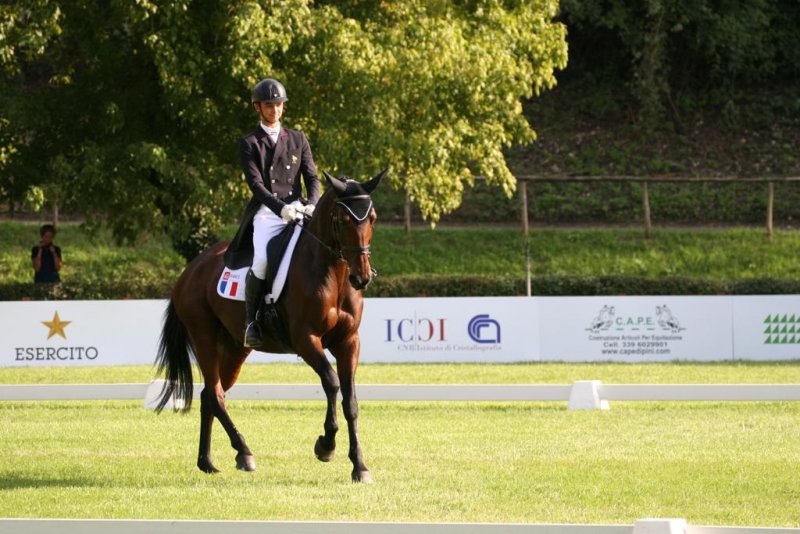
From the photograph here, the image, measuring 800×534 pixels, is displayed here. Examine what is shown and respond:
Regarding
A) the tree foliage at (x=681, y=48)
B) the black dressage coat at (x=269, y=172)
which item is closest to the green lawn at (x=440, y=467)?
the black dressage coat at (x=269, y=172)

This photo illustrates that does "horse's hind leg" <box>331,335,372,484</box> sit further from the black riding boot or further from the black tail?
the black tail

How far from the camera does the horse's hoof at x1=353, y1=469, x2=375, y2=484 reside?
346 inches

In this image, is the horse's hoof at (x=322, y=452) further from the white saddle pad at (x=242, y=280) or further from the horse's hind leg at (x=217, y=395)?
the white saddle pad at (x=242, y=280)

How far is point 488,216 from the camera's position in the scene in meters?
34.4

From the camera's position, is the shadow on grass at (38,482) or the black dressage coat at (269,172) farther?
the black dressage coat at (269,172)

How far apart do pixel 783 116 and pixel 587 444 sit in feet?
99.2

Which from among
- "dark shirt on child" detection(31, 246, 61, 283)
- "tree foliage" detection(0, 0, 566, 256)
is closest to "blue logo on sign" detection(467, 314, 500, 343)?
"tree foliage" detection(0, 0, 566, 256)

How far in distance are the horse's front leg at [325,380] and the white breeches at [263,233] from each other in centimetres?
73

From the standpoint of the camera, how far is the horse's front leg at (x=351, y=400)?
29.1ft

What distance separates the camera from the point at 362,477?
882 cm

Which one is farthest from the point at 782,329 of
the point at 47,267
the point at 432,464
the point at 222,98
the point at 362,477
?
the point at 362,477

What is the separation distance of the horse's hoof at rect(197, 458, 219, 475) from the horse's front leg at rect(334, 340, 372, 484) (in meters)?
1.14

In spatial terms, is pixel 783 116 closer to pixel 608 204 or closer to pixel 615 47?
pixel 615 47

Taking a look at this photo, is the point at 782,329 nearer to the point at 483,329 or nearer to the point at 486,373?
the point at 483,329
